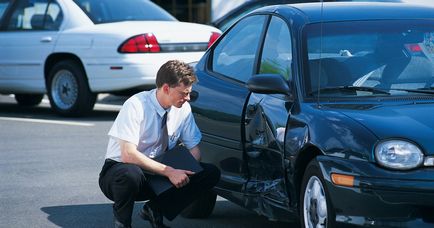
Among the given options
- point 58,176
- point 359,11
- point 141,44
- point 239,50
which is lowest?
point 58,176

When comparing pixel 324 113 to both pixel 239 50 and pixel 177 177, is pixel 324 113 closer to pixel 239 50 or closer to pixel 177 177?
pixel 177 177

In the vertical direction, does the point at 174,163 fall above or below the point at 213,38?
above

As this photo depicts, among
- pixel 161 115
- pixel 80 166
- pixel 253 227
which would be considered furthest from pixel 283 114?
pixel 80 166

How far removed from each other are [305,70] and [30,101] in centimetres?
967

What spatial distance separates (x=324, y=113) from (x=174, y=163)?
3.87 ft

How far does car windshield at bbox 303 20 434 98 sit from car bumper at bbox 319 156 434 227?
94cm

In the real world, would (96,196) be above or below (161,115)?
below

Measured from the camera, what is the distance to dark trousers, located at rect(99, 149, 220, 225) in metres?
→ 6.22

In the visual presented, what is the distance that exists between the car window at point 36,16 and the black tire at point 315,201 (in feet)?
26.9

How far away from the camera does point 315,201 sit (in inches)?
218

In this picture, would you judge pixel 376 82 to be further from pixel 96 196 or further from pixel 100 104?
pixel 100 104

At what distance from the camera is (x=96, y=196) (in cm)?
815

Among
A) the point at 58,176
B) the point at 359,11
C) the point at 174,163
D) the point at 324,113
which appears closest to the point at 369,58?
the point at 359,11

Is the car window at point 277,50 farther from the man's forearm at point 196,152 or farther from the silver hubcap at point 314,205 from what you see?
the silver hubcap at point 314,205
